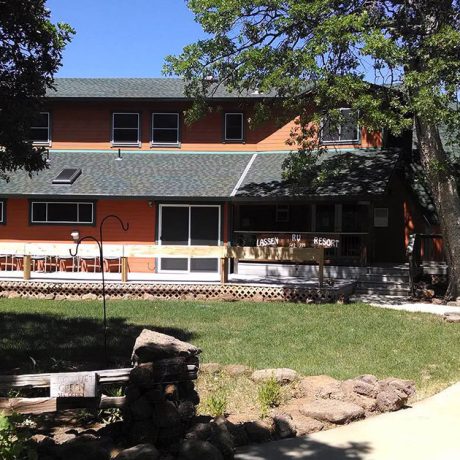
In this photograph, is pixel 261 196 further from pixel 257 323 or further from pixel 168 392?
pixel 168 392

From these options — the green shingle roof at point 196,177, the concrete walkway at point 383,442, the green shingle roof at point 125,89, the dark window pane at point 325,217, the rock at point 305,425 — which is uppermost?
the green shingle roof at point 125,89

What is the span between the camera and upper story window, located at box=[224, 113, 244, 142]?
846 inches

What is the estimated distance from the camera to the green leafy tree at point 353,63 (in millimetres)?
12961

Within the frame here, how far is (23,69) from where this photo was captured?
300 inches

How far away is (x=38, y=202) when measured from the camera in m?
20.3

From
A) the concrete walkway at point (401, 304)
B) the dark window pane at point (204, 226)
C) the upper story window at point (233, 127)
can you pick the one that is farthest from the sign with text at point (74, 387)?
the upper story window at point (233, 127)

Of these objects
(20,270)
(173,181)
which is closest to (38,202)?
(20,270)

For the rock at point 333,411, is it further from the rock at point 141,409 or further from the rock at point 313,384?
the rock at point 141,409

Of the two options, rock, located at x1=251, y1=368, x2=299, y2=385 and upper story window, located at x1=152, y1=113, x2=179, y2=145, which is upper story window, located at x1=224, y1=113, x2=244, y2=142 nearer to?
upper story window, located at x1=152, y1=113, x2=179, y2=145

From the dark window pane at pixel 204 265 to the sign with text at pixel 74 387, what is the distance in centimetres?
1486

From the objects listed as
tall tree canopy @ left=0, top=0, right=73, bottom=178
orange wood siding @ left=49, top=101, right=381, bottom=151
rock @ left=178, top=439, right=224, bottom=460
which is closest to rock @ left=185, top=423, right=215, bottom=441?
rock @ left=178, top=439, right=224, bottom=460

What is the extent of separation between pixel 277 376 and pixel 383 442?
196 cm

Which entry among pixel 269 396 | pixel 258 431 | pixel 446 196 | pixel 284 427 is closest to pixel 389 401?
pixel 269 396

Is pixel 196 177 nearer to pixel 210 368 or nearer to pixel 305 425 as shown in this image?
pixel 210 368
